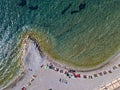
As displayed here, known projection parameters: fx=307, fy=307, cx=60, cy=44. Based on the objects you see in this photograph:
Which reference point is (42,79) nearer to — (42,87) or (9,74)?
(42,87)

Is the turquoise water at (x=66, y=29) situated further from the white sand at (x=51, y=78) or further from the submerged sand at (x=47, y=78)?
the white sand at (x=51, y=78)

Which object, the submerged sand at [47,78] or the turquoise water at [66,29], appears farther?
the turquoise water at [66,29]

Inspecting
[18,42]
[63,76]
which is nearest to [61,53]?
[63,76]

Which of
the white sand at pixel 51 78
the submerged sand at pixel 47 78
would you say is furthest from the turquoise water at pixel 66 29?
the white sand at pixel 51 78

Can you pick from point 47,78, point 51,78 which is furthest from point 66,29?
point 47,78

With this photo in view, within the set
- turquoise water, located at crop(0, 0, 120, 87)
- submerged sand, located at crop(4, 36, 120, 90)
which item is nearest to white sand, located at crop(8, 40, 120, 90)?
submerged sand, located at crop(4, 36, 120, 90)

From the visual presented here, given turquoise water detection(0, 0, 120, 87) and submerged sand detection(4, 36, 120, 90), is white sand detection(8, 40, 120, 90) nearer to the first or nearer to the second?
submerged sand detection(4, 36, 120, 90)

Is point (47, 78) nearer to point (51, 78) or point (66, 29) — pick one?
point (51, 78)
